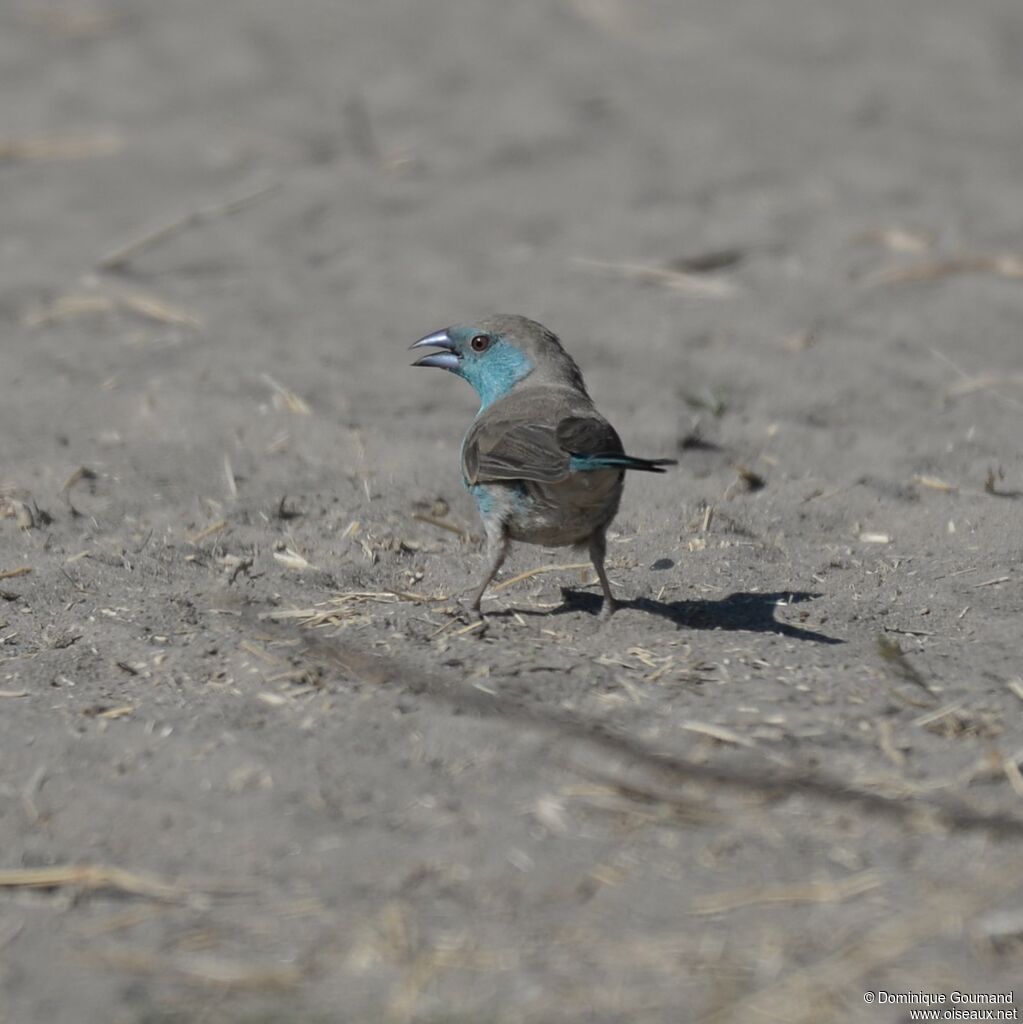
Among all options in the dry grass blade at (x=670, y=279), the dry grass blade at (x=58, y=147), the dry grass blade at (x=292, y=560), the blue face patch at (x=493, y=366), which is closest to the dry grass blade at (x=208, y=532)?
the dry grass blade at (x=292, y=560)

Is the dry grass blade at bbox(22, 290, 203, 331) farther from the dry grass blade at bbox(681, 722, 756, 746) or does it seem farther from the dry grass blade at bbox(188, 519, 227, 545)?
the dry grass blade at bbox(681, 722, 756, 746)

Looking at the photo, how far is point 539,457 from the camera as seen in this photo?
479 cm

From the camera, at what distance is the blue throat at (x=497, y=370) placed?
→ 5.73 meters

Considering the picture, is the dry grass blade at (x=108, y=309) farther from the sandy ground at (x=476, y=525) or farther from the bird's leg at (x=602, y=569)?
the bird's leg at (x=602, y=569)

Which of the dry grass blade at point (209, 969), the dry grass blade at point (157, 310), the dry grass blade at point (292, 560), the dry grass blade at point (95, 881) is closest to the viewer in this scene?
the dry grass blade at point (209, 969)

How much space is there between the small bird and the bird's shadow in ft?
0.39

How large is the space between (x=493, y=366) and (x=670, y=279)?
2582 millimetres

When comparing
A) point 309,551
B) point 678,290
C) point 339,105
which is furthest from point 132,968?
point 339,105

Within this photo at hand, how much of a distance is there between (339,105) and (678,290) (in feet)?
10.8

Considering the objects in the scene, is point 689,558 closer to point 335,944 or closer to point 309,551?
point 309,551

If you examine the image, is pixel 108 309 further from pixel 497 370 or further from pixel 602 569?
pixel 602 569

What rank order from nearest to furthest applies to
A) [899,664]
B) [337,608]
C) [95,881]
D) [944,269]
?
[95,881] < [899,664] < [337,608] < [944,269]

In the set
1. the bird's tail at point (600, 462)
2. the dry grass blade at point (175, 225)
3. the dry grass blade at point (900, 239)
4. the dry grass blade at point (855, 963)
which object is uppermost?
the bird's tail at point (600, 462)

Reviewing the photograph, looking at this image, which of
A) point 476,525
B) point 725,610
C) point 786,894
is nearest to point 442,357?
point 476,525
